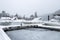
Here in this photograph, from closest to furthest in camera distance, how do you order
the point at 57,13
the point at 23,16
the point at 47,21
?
the point at 47,21 → the point at 57,13 → the point at 23,16

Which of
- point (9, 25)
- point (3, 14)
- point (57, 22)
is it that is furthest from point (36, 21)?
point (3, 14)

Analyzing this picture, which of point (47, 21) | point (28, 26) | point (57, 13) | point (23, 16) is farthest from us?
point (23, 16)

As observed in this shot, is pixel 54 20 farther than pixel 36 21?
No

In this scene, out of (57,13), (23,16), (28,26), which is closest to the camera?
(28,26)

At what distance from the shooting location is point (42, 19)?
724 centimetres

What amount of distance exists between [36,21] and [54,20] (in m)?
1.19

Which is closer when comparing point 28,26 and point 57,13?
point 28,26

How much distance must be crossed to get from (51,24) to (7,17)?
9.57 ft

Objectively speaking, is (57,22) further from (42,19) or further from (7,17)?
(7,17)

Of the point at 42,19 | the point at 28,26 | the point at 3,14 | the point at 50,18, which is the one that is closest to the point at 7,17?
the point at 3,14

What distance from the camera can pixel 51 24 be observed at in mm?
6531

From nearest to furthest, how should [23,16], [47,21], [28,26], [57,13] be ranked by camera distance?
[28,26], [47,21], [57,13], [23,16]

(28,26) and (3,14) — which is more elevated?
(3,14)

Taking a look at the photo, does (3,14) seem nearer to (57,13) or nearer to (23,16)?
(23,16)
